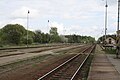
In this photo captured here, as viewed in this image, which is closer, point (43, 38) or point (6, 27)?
point (6, 27)

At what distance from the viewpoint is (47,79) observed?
52.5ft

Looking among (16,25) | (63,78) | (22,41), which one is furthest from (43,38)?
(63,78)

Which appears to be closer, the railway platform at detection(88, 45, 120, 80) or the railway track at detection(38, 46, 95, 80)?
the railway track at detection(38, 46, 95, 80)

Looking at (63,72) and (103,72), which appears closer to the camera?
(63,72)

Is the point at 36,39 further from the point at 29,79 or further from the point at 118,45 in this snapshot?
the point at 29,79


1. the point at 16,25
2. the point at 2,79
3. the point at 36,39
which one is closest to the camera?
the point at 2,79

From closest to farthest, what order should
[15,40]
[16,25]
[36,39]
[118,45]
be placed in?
[118,45], [15,40], [16,25], [36,39]

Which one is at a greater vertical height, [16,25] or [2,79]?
[16,25]

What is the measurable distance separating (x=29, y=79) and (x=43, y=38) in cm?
14350

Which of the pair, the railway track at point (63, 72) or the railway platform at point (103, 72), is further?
the railway platform at point (103, 72)

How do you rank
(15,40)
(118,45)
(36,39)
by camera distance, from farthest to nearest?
(36,39)
(15,40)
(118,45)

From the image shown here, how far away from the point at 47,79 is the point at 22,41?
309ft

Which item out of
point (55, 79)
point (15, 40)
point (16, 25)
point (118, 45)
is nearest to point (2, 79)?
point (55, 79)

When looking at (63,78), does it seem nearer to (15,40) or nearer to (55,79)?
(55,79)
